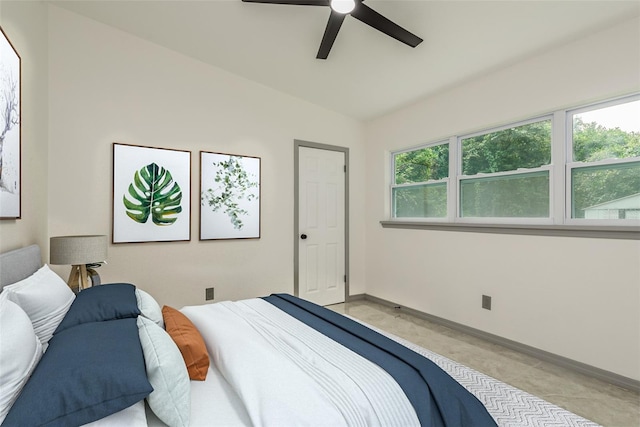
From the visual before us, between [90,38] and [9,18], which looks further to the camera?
[90,38]

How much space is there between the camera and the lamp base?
2381mm

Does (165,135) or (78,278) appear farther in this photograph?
(165,135)

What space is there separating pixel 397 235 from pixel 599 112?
2293 mm

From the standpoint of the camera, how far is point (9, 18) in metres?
1.87

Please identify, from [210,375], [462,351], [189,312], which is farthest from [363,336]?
[462,351]

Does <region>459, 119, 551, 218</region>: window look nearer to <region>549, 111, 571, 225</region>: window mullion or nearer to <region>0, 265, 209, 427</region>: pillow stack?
<region>549, 111, 571, 225</region>: window mullion

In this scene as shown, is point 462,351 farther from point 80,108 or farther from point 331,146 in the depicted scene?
point 80,108

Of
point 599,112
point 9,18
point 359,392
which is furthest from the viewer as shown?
point 599,112

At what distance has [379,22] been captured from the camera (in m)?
2.14

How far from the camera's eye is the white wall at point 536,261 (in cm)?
232

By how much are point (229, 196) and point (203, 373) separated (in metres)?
2.42

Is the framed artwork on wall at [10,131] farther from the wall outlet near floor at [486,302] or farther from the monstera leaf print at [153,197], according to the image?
the wall outlet near floor at [486,302]

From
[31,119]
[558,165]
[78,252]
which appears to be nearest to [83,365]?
[78,252]

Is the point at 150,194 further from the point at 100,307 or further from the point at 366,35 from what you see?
the point at 366,35
